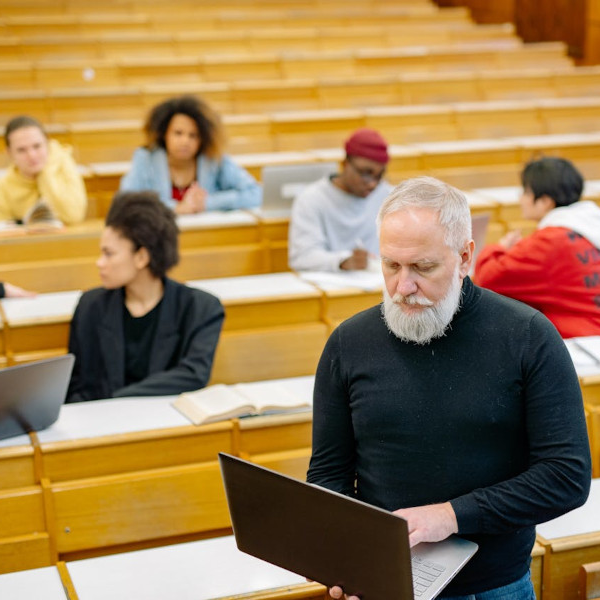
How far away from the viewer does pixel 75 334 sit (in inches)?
48.7

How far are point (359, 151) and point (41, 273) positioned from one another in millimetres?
542

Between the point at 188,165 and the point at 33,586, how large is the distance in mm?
1137

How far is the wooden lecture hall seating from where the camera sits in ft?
3.29

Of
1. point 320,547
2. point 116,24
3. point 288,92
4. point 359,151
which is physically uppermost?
point 116,24

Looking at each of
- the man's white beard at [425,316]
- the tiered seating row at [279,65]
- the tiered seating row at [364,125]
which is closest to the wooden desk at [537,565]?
the man's white beard at [425,316]

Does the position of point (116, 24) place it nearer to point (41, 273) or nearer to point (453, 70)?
point (453, 70)

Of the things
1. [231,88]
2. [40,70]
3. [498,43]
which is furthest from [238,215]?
[498,43]

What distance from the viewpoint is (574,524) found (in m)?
0.89

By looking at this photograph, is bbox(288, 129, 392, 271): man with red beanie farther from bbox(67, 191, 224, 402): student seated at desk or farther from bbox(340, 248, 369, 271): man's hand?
Result: bbox(67, 191, 224, 402): student seated at desk

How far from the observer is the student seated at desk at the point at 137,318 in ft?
3.97

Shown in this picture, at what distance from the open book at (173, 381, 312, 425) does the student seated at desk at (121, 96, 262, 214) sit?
668mm

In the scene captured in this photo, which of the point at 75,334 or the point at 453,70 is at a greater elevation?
the point at 453,70

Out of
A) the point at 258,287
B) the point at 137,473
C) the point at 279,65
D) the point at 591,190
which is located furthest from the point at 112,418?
the point at 279,65

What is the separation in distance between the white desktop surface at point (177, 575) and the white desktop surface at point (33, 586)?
15 mm
